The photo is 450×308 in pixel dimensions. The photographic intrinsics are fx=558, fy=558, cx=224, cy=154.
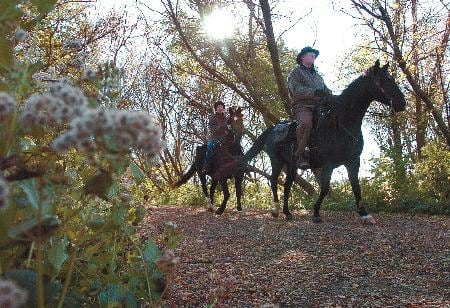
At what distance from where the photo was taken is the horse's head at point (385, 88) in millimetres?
6984

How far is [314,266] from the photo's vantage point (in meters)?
4.39

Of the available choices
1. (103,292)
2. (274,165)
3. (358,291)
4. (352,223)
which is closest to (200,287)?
(358,291)

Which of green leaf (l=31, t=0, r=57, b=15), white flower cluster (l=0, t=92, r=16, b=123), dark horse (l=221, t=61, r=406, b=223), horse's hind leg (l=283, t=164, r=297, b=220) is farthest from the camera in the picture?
horse's hind leg (l=283, t=164, r=297, b=220)

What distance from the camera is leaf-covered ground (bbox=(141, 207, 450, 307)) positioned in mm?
3359

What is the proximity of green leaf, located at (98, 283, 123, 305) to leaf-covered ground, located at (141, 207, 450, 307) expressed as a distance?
0.35 meters

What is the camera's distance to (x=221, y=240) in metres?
5.93

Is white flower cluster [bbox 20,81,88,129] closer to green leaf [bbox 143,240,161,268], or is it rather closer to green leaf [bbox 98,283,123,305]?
green leaf [bbox 98,283,123,305]

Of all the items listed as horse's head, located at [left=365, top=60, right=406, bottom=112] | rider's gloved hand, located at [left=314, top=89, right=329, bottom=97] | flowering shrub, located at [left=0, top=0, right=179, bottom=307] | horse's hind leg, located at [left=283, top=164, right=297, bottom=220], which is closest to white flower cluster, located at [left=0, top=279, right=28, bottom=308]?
flowering shrub, located at [left=0, top=0, right=179, bottom=307]

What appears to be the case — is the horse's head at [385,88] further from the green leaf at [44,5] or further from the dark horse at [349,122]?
the green leaf at [44,5]

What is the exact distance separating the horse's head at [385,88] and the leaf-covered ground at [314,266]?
1.55 meters

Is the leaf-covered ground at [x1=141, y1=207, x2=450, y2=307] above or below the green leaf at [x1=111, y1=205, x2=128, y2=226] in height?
below

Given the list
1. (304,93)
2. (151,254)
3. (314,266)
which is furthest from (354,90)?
(151,254)

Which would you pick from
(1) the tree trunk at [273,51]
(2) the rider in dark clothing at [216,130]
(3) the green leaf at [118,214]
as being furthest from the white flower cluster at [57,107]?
(1) the tree trunk at [273,51]

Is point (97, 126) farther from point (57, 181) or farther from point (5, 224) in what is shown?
point (5, 224)
